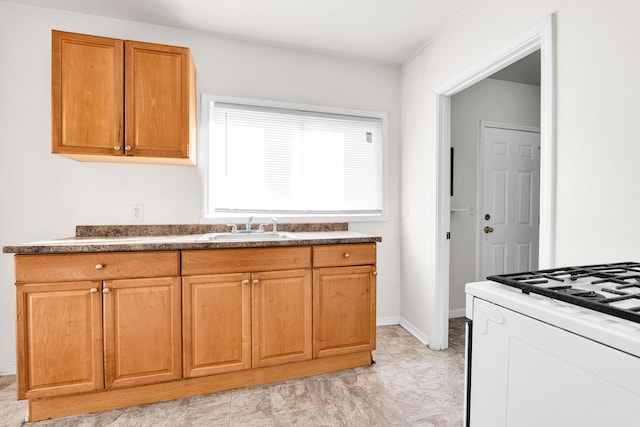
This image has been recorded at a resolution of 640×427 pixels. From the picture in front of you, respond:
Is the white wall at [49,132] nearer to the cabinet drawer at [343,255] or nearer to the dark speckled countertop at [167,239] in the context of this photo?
the dark speckled countertop at [167,239]

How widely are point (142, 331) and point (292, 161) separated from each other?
1.67 meters

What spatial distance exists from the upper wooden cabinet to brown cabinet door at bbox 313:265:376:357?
1.33 m

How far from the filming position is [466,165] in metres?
3.11

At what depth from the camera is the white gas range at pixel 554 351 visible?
55cm

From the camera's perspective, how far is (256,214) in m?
2.56

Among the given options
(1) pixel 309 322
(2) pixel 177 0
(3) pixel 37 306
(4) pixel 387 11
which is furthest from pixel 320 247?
(2) pixel 177 0

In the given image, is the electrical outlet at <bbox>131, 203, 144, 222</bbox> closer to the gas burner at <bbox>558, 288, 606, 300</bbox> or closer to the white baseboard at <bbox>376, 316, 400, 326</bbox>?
the white baseboard at <bbox>376, 316, 400, 326</bbox>

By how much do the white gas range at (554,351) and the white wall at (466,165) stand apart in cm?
222

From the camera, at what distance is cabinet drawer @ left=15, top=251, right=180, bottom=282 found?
5.13 ft

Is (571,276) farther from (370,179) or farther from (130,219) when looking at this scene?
(130,219)

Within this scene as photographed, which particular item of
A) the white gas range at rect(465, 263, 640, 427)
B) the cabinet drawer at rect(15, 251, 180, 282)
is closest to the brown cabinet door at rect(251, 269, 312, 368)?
the cabinet drawer at rect(15, 251, 180, 282)

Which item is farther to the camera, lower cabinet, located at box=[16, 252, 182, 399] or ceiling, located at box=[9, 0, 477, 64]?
ceiling, located at box=[9, 0, 477, 64]

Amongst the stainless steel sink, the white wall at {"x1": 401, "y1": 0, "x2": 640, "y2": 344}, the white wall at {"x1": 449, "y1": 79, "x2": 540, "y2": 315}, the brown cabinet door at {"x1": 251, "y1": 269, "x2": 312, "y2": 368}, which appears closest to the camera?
the white wall at {"x1": 401, "y1": 0, "x2": 640, "y2": 344}

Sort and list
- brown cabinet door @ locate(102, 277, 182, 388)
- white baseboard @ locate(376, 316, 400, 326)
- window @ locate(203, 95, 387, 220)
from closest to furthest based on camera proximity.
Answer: brown cabinet door @ locate(102, 277, 182, 388), window @ locate(203, 95, 387, 220), white baseboard @ locate(376, 316, 400, 326)
